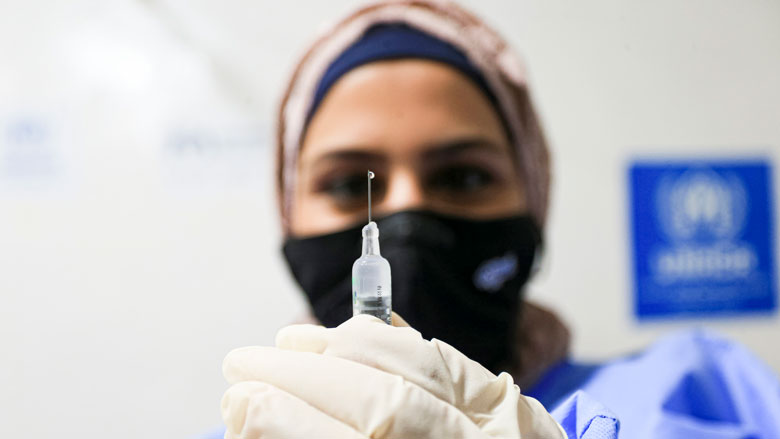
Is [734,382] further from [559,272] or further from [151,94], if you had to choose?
[151,94]

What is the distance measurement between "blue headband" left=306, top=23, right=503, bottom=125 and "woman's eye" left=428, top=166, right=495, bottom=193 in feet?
0.37

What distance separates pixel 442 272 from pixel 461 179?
0.60 ft

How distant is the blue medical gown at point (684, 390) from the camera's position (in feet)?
2.28

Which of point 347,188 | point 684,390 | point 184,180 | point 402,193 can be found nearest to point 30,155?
point 184,180

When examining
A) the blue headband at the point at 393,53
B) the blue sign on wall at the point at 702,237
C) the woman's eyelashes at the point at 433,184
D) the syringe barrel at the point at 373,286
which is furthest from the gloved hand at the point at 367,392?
the blue sign on wall at the point at 702,237

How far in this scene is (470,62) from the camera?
85 cm

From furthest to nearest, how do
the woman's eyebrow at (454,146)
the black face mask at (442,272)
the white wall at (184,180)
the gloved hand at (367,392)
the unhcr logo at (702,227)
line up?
the unhcr logo at (702,227), the white wall at (184,180), the woman's eyebrow at (454,146), the black face mask at (442,272), the gloved hand at (367,392)

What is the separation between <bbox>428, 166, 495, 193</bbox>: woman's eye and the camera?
2.68 ft

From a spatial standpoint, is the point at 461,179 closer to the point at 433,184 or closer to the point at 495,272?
the point at 433,184

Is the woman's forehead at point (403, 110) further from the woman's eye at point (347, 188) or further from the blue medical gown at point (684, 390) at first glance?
the blue medical gown at point (684, 390)

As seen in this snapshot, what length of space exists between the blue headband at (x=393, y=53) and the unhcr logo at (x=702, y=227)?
673 millimetres

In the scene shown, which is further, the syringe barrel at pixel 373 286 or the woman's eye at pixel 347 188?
the woman's eye at pixel 347 188

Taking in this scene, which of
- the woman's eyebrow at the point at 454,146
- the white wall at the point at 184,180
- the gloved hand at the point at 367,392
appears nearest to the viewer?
the gloved hand at the point at 367,392

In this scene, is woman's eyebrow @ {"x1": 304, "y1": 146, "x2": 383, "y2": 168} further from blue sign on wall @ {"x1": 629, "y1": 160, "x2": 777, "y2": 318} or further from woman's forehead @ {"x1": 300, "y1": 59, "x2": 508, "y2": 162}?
blue sign on wall @ {"x1": 629, "y1": 160, "x2": 777, "y2": 318}
